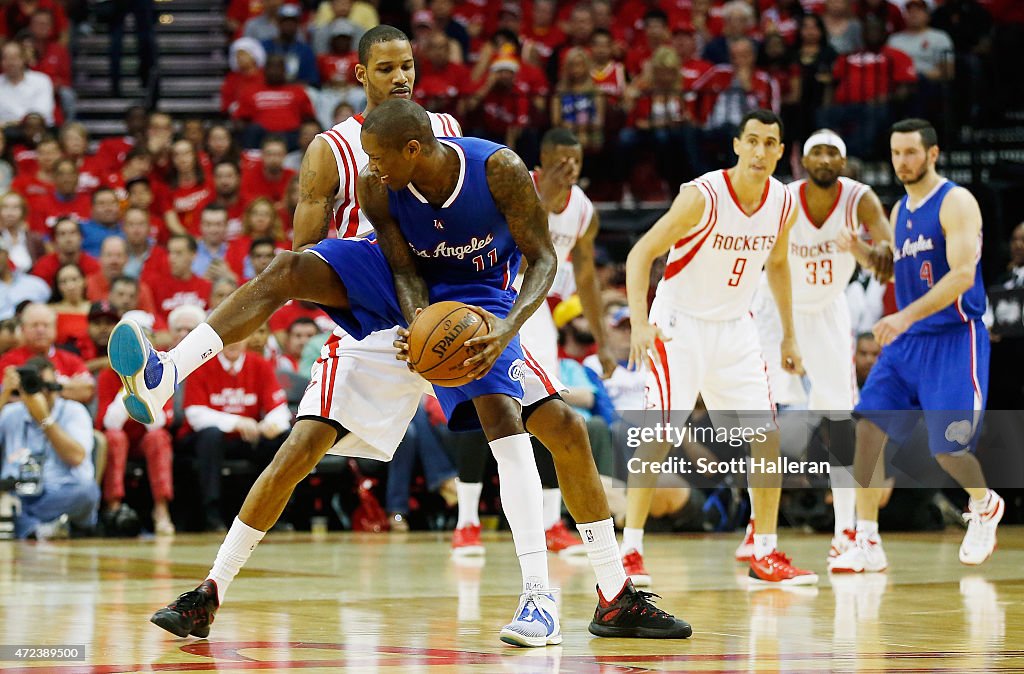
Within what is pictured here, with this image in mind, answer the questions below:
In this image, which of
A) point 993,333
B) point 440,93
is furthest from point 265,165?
point 993,333

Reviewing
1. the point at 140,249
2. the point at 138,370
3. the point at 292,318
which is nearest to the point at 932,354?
the point at 138,370

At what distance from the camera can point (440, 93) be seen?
14727mm

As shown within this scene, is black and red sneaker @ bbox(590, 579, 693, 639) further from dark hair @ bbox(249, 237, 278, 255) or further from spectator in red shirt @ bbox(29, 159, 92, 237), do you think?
spectator in red shirt @ bbox(29, 159, 92, 237)

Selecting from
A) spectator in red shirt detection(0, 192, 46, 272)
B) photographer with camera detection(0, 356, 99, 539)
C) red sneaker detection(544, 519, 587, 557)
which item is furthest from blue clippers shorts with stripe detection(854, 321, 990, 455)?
spectator in red shirt detection(0, 192, 46, 272)

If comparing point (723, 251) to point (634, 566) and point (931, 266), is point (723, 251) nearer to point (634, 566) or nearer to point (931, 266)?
point (931, 266)

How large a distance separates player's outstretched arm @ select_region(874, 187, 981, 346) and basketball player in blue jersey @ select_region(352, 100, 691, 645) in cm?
292

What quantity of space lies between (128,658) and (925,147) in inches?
206

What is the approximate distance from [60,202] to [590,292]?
275 inches

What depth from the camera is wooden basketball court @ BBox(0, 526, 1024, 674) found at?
4.32m

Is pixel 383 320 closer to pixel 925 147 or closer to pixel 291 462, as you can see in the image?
pixel 291 462

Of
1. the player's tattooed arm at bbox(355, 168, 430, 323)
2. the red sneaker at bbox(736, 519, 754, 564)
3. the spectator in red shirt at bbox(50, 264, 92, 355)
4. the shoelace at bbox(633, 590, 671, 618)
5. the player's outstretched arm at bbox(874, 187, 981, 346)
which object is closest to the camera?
the player's tattooed arm at bbox(355, 168, 430, 323)

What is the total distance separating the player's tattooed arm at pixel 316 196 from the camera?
17.1ft

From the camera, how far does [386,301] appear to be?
4891 mm

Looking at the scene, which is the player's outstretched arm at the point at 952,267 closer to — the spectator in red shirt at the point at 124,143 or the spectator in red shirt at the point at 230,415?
the spectator in red shirt at the point at 230,415
